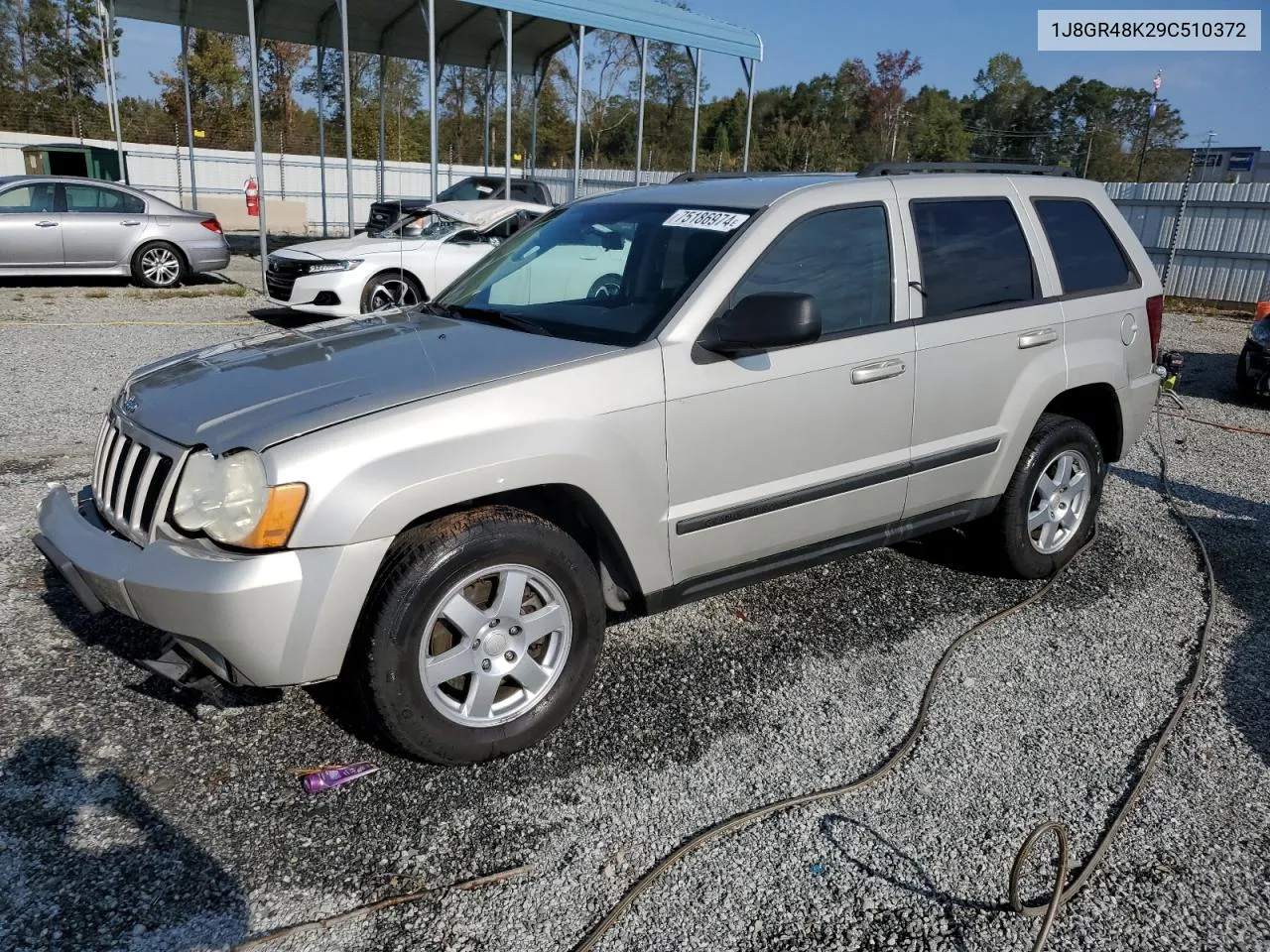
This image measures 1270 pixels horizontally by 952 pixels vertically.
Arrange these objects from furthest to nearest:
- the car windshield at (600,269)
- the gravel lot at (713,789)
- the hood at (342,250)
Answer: the hood at (342,250)
the car windshield at (600,269)
the gravel lot at (713,789)

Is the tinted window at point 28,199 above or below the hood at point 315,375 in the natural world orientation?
above

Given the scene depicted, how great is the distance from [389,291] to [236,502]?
8631 mm

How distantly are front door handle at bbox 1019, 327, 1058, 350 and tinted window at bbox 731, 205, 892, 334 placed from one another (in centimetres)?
77

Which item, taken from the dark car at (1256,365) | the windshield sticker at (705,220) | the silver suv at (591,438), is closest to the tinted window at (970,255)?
the silver suv at (591,438)

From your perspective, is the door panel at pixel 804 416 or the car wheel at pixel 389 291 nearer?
the door panel at pixel 804 416

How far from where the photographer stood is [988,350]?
3955 millimetres

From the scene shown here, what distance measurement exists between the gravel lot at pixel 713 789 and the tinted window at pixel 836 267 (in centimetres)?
133

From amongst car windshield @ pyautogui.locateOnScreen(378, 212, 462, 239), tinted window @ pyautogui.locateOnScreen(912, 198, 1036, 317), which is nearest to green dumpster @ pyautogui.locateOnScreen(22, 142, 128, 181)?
car windshield @ pyautogui.locateOnScreen(378, 212, 462, 239)

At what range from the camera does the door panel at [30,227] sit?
12.7 metres

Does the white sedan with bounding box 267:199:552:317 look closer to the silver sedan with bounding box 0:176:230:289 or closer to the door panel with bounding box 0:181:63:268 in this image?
the silver sedan with bounding box 0:176:230:289

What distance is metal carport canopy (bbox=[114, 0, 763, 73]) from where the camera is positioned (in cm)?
1664

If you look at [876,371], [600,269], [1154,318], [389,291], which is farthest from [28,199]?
[1154,318]

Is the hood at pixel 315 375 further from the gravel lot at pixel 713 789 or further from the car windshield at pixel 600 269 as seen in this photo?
the gravel lot at pixel 713 789

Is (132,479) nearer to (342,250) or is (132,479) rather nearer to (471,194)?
(342,250)
